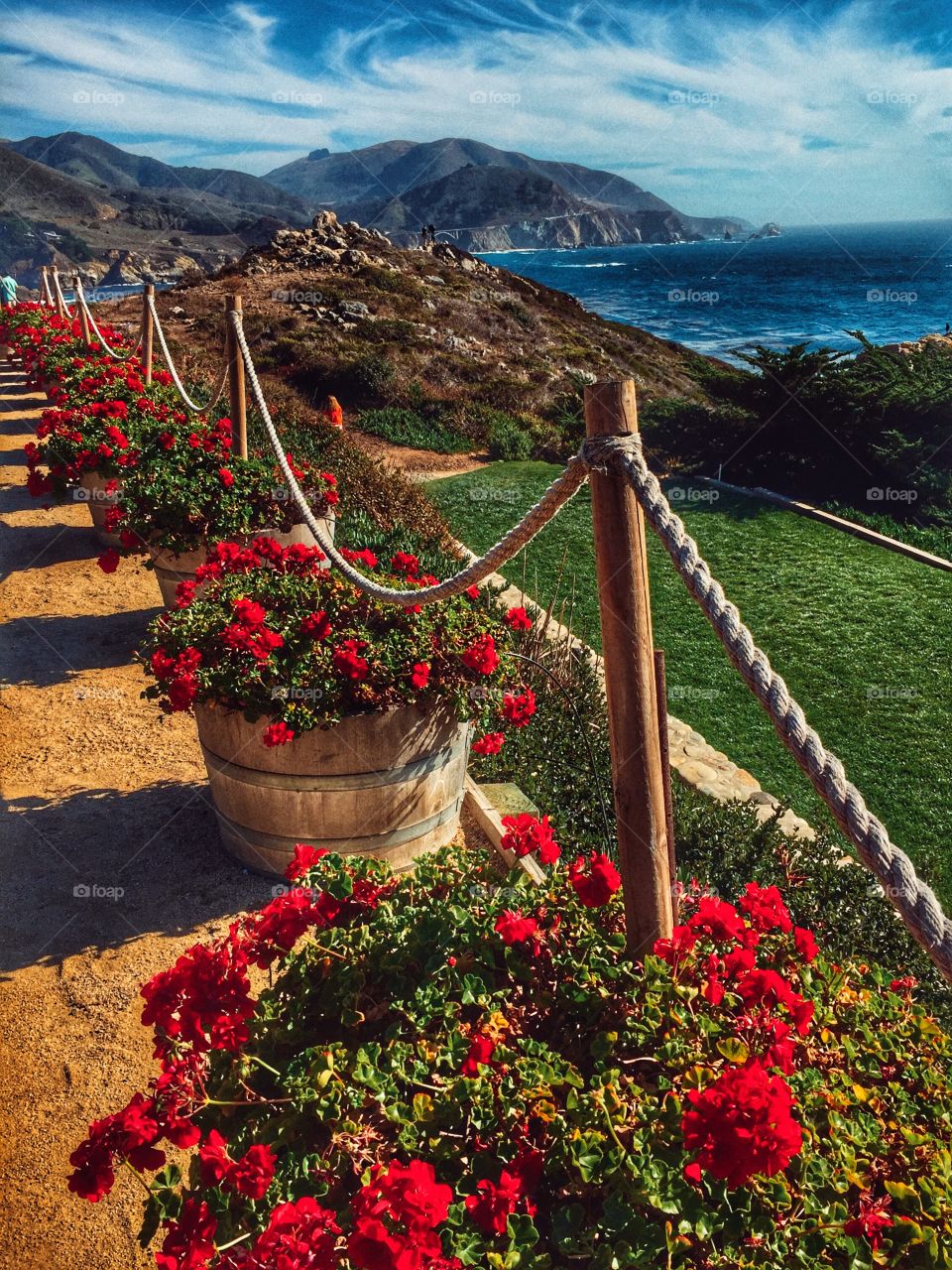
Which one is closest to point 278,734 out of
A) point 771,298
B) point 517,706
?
point 517,706

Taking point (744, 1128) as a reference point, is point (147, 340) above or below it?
above

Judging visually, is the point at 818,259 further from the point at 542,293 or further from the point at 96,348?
the point at 96,348

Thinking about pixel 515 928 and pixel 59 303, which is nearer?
pixel 515 928

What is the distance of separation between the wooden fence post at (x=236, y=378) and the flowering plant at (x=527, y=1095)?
4.26 meters

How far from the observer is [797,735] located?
1.34 m

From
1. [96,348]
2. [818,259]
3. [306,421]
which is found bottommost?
[306,421]

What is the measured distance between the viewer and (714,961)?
5.90ft

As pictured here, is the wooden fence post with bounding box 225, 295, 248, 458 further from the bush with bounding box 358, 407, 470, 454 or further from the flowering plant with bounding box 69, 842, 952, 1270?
the bush with bounding box 358, 407, 470, 454

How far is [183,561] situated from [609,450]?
4.23 meters

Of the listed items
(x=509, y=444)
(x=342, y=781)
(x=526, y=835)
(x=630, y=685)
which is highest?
(x=630, y=685)

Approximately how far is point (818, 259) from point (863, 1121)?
425 ft

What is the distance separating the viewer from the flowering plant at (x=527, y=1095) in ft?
4.34

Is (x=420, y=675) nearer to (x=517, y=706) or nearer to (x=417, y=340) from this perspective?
(x=517, y=706)

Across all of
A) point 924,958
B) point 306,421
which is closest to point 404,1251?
point 924,958
